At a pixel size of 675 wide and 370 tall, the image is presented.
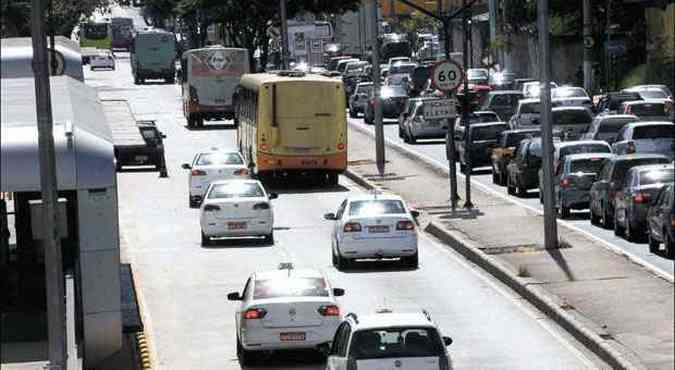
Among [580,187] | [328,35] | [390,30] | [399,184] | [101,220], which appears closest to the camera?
[101,220]

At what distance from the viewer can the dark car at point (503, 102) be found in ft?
246

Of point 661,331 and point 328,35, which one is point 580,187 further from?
point 328,35

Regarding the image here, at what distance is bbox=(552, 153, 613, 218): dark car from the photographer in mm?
45812

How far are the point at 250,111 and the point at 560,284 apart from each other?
27880mm

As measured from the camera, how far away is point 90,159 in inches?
918

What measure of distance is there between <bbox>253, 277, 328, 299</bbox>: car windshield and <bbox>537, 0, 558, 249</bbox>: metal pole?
12357mm

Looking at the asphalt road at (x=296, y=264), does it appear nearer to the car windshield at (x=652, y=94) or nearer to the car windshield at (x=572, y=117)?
the car windshield at (x=572, y=117)

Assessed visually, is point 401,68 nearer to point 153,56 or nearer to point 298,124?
point 153,56

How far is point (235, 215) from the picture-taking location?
44625 mm

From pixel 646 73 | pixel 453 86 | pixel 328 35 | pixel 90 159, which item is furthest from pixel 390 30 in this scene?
pixel 90 159

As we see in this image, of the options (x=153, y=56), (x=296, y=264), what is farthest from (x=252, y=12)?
(x=296, y=264)

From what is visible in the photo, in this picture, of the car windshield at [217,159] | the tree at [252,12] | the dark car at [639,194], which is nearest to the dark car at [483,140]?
the car windshield at [217,159]

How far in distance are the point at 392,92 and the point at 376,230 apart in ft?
156

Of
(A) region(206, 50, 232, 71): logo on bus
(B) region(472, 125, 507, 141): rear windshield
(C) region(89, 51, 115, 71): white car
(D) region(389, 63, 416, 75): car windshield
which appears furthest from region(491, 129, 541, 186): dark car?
(C) region(89, 51, 115, 71): white car
